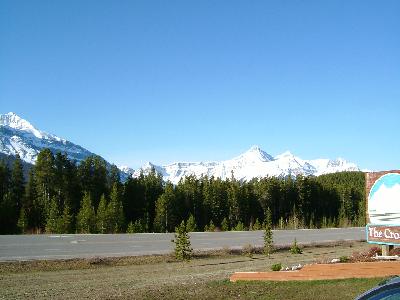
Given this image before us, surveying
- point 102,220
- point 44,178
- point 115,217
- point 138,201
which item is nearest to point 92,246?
point 102,220

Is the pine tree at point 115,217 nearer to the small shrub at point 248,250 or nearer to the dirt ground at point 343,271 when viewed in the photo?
the small shrub at point 248,250

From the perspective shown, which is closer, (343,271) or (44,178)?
(343,271)

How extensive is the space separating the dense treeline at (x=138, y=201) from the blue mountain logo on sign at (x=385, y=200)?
986 inches

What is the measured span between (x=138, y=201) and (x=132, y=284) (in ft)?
176

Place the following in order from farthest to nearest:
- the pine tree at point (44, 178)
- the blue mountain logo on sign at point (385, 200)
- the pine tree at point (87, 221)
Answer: the pine tree at point (44, 178)
the pine tree at point (87, 221)
the blue mountain logo on sign at point (385, 200)

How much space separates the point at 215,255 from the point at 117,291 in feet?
41.7

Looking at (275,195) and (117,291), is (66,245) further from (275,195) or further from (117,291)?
(275,195)

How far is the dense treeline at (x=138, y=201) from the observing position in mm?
44094

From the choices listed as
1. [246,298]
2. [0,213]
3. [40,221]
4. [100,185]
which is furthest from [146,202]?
[246,298]

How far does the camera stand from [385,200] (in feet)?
50.1

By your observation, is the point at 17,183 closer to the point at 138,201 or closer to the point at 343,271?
the point at 138,201

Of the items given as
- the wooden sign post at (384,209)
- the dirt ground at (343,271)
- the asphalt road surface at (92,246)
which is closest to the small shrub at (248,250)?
the asphalt road surface at (92,246)

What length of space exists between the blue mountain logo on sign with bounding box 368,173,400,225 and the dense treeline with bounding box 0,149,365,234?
25052 millimetres

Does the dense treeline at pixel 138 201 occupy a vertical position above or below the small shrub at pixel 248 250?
above
